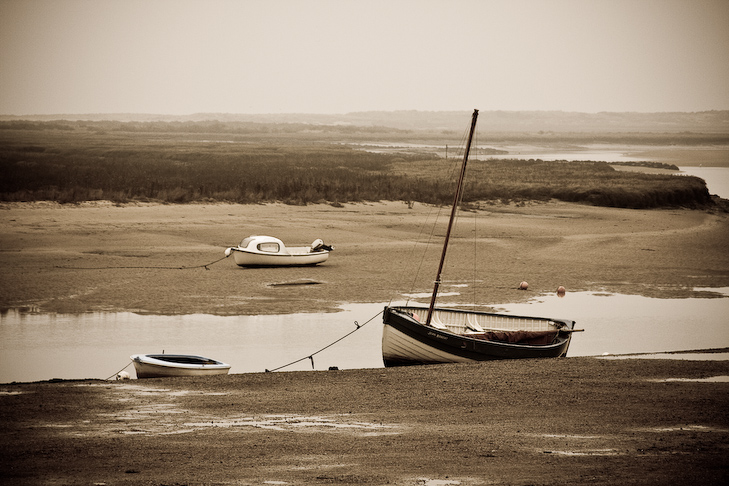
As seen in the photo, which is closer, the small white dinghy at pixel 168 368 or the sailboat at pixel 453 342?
the small white dinghy at pixel 168 368

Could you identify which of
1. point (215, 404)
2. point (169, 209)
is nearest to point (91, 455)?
point (215, 404)

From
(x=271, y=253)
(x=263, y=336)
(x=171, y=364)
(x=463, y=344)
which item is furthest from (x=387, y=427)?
(x=271, y=253)

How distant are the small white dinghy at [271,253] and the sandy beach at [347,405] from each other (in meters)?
0.45

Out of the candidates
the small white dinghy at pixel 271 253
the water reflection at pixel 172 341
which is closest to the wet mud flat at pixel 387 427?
the water reflection at pixel 172 341

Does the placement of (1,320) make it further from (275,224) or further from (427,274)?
(275,224)

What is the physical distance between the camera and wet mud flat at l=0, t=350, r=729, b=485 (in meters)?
10.4

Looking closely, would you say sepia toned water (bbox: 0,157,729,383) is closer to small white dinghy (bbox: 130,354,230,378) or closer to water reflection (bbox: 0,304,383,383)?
water reflection (bbox: 0,304,383,383)

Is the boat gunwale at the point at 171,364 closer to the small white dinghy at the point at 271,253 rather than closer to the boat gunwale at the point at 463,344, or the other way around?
the boat gunwale at the point at 463,344

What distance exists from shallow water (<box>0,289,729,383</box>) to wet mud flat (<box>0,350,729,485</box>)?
2683mm

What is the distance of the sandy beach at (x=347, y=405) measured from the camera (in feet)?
34.8

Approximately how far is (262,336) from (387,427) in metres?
9.69

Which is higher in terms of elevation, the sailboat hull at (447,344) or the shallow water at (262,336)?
the sailboat hull at (447,344)

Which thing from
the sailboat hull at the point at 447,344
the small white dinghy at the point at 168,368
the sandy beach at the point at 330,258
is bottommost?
the sandy beach at the point at 330,258

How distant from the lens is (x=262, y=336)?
22297mm
